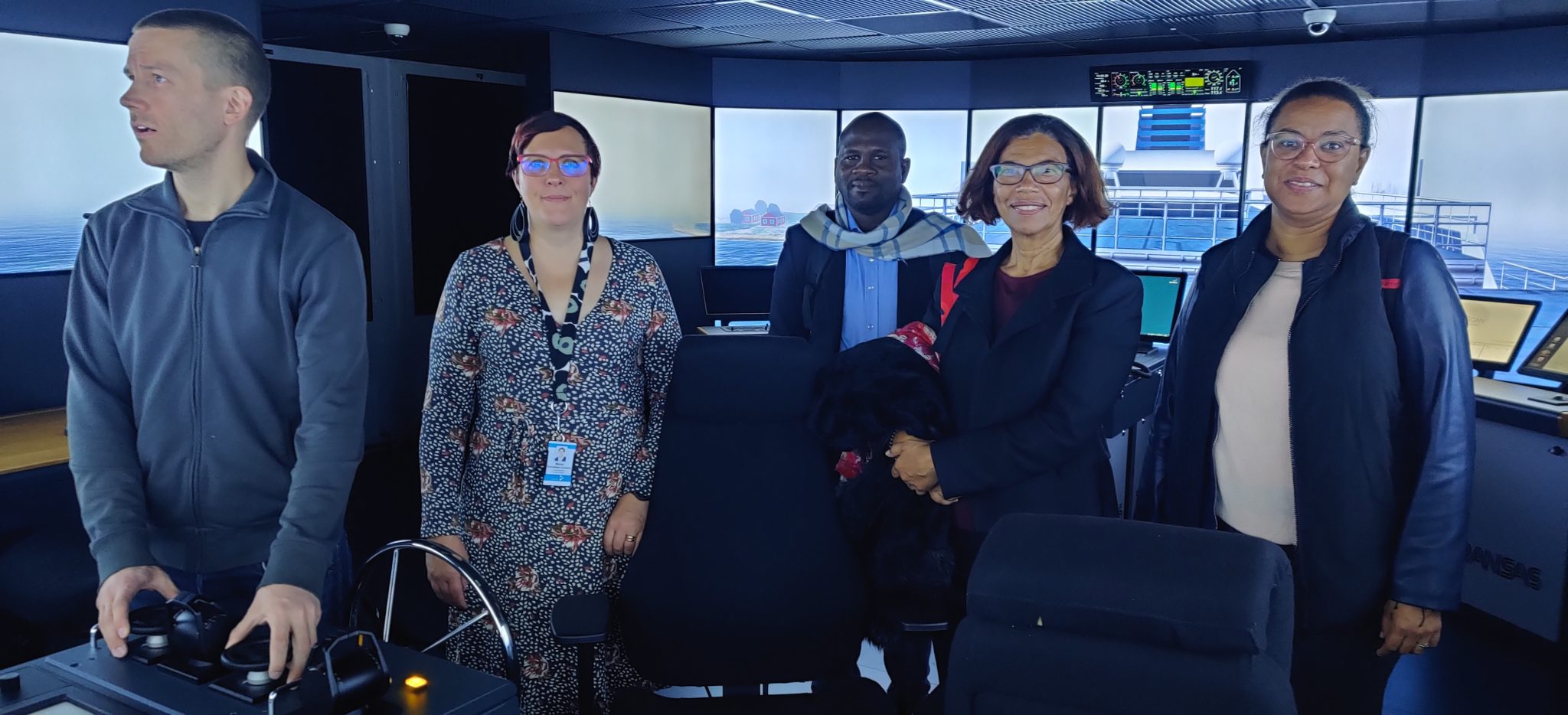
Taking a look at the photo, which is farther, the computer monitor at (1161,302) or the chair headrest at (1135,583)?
the computer monitor at (1161,302)

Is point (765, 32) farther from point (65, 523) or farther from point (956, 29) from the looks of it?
point (65, 523)

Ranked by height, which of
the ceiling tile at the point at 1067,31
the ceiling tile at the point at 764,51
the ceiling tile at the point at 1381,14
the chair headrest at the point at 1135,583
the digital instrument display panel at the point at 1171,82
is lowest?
the chair headrest at the point at 1135,583

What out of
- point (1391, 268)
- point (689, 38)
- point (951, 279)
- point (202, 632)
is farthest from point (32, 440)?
point (689, 38)

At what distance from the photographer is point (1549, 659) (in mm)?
3662

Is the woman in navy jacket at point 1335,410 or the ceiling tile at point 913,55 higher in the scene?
the ceiling tile at point 913,55

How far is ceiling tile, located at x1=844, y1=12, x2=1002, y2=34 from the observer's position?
6.02 metres

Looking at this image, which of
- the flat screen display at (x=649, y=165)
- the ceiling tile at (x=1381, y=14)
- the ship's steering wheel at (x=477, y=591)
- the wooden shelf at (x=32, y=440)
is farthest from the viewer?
the flat screen display at (x=649, y=165)

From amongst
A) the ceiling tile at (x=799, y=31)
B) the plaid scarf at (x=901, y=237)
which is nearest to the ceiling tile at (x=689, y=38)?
the ceiling tile at (x=799, y=31)

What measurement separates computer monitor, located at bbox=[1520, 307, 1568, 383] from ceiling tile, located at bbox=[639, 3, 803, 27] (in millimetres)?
4044

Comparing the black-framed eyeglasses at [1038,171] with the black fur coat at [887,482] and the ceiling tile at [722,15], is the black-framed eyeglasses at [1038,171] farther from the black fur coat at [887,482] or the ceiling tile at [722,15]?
the ceiling tile at [722,15]

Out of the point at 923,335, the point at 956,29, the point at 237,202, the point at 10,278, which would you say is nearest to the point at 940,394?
the point at 923,335

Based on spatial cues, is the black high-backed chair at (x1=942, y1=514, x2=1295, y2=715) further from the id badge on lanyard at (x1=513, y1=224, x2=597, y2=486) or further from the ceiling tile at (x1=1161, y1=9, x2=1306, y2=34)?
the ceiling tile at (x1=1161, y1=9, x2=1306, y2=34)

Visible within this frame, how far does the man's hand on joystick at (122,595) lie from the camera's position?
3.82 ft

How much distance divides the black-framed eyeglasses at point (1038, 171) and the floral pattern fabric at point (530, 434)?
0.79 meters
